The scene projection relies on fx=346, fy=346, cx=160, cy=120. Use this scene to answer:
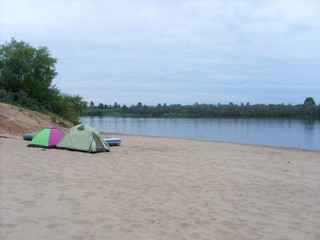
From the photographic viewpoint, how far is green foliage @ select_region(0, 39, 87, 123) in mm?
30734

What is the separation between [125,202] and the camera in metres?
7.02

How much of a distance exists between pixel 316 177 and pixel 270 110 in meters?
100

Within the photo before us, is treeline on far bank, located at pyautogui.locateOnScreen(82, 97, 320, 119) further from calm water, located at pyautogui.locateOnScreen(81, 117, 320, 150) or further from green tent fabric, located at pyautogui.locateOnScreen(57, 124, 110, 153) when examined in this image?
green tent fabric, located at pyautogui.locateOnScreen(57, 124, 110, 153)

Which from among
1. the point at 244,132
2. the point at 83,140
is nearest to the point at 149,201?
the point at 83,140

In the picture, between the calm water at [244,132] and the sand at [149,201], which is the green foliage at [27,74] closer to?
the calm water at [244,132]

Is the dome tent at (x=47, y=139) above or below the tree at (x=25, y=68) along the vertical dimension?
below

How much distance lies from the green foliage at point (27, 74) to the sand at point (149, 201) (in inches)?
793

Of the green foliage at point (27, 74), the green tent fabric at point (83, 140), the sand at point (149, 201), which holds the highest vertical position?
the green foliage at point (27, 74)

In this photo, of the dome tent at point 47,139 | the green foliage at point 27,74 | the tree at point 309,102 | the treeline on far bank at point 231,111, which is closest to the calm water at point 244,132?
the green foliage at point 27,74

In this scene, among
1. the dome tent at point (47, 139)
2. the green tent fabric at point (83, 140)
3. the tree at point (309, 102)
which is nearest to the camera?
the green tent fabric at point (83, 140)

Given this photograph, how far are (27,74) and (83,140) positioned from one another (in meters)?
20.5

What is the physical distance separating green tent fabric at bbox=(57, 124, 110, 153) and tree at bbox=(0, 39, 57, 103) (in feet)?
62.5

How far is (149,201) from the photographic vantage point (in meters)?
7.23

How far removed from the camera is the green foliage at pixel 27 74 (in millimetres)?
30734
